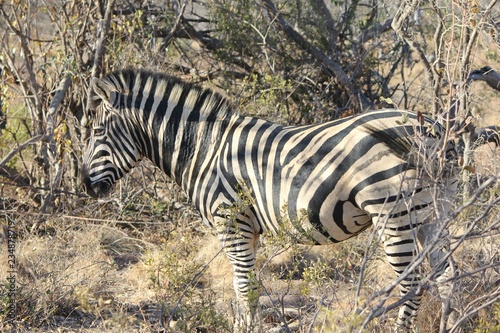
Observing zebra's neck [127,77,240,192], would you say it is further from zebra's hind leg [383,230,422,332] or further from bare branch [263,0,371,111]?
bare branch [263,0,371,111]

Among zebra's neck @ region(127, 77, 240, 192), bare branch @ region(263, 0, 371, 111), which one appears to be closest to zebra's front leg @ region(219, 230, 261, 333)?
zebra's neck @ region(127, 77, 240, 192)

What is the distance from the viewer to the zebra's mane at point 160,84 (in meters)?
4.98

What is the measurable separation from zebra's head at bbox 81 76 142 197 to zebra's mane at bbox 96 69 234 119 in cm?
1

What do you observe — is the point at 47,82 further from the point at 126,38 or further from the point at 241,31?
the point at 241,31

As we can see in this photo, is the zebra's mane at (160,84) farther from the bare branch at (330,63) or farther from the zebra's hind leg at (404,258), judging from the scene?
the bare branch at (330,63)

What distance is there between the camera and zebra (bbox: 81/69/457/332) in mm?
4066

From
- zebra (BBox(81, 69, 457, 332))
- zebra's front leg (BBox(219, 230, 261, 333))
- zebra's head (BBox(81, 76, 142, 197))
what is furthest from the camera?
zebra's head (BBox(81, 76, 142, 197))

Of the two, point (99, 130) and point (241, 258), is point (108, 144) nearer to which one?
point (99, 130)

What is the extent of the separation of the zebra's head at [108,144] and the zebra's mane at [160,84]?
0.04 feet

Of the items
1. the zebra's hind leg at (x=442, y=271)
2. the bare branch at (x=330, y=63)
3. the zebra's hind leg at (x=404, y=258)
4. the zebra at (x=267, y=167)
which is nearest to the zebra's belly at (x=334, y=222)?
the zebra at (x=267, y=167)

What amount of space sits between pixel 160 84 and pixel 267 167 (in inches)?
45.7

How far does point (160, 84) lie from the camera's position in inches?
199

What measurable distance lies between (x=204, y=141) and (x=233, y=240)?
0.82 meters

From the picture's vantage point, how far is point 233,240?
4.67m
